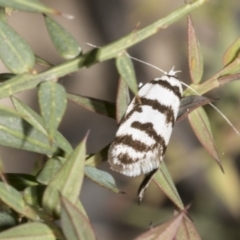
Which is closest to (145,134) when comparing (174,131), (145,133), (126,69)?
(145,133)

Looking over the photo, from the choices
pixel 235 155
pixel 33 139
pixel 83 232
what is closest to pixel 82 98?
pixel 33 139

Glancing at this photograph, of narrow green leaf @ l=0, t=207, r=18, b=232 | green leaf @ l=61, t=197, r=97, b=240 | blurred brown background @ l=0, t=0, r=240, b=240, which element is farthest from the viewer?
blurred brown background @ l=0, t=0, r=240, b=240

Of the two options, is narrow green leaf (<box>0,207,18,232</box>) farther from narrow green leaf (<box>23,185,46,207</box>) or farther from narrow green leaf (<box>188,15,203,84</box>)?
narrow green leaf (<box>188,15,203,84</box>)

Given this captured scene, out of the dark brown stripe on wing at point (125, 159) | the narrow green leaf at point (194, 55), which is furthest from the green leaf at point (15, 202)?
the narrow green leaf at point (194, 55)

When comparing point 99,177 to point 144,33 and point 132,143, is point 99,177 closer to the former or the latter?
point 132,143

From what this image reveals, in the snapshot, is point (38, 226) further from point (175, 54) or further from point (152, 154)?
point (175, 54)

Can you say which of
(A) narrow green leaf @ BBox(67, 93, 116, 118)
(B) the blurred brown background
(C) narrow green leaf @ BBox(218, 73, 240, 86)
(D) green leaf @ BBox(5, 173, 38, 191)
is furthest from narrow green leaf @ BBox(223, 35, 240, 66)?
(B) the blurred brown background
